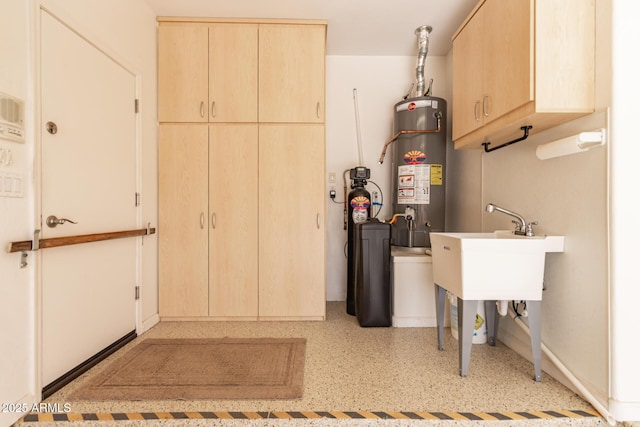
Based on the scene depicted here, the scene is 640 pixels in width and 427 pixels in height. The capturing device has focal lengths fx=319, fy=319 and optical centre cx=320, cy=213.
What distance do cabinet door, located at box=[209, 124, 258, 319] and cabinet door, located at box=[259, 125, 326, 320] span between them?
0.25ft

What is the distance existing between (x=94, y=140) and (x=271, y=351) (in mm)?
1745

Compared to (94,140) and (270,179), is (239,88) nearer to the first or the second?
(270,179)

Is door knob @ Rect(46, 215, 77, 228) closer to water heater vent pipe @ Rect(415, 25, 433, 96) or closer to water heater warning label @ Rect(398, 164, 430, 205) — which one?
water heater warning label @ Rect(398, 164, 430, 205)

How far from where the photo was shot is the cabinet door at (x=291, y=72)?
268cm

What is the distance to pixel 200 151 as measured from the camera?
2.68 m

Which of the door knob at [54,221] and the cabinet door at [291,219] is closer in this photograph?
the door knob at [54,221]

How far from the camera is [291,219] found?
2.71 meters

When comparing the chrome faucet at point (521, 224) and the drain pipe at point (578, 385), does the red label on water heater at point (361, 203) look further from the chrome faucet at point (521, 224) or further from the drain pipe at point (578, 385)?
the drain pipe at point (578, 385)

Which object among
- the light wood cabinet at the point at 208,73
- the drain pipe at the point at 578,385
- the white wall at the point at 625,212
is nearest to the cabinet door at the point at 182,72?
the light wood cabinet at the point at 208,73

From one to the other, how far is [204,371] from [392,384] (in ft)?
3.53

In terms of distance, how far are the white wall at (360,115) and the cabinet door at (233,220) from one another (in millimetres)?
901

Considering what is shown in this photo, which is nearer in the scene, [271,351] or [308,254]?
[271,351]

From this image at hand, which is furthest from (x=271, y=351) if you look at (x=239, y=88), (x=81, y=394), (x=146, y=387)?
(x=239, y=88)

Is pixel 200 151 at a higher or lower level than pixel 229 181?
higher
